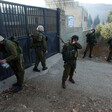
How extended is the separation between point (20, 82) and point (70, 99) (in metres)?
1.47

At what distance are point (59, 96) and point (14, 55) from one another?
160 centimetres

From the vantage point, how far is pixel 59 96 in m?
2.94

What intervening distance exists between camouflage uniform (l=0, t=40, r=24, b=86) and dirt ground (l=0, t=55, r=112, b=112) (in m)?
0.49

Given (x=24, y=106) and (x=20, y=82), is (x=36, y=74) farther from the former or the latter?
(x=24, y=106)

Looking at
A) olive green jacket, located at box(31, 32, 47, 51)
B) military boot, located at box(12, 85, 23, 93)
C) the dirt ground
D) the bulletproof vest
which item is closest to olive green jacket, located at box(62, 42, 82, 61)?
the bulletproof vest

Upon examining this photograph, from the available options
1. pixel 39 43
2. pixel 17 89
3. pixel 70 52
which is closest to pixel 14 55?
pixel 17 89

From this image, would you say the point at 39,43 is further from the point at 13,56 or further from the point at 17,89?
the point at 17,89

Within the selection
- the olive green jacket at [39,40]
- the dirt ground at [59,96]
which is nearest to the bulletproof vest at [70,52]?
the dirt ground at [59,96]

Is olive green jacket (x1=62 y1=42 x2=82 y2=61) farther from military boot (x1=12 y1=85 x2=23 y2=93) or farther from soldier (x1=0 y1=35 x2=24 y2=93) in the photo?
military boot (x1=12 y1=85 x2=23 y2=93)

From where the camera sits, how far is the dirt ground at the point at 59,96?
254cm

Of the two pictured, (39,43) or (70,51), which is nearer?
(70,51)

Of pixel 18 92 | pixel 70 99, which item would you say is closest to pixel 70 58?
pixel 70 99

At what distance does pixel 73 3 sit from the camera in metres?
25.5

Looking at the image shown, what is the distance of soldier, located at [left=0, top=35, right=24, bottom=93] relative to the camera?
97.1 inches
